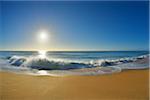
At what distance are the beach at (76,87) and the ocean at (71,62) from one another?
0.52 ft

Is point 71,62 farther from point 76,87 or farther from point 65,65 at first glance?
point 76,87

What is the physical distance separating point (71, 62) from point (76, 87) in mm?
754

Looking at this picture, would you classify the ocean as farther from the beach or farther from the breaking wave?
the beach

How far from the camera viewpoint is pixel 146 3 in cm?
264

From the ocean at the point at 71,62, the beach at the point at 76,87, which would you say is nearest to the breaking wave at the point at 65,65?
the ocean at the point at 71,62

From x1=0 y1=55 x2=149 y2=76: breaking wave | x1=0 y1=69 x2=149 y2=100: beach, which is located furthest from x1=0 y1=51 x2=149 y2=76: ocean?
x1=0 y1=69 x2=149 y2=100: beach

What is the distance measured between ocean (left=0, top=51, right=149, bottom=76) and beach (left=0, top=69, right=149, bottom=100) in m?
0.16

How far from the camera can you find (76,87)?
Result: 2.44 m

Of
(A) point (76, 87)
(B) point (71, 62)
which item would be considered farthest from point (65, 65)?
(A) point (76, 87)

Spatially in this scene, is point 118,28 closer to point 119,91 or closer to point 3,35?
point 119,91

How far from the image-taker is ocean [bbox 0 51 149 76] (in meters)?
2.85

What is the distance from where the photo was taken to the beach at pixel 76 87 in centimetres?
228

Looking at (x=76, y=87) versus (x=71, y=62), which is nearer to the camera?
(x=76, y=87)

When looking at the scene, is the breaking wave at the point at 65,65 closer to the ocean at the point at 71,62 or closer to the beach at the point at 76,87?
the ocean at the point at 71,62
